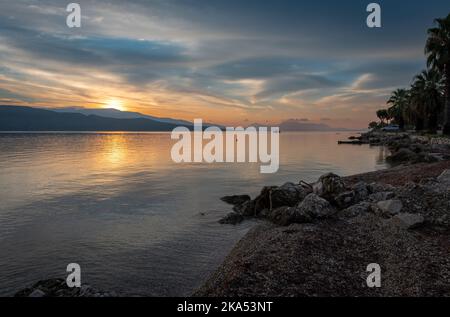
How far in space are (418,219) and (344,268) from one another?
431cm

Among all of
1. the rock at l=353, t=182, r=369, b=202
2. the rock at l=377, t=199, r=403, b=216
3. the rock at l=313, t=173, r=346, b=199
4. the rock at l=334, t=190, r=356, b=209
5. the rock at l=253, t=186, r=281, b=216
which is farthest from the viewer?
the rock at l=253, t=186, r=281, b=216

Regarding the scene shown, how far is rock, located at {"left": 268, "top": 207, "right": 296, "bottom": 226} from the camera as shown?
1383 cm

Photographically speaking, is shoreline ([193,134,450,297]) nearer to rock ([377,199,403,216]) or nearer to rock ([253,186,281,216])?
rock ([377,199,403,216])

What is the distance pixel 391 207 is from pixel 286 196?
19.3 feet

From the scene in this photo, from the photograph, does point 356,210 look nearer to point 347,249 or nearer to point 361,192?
point 361,192

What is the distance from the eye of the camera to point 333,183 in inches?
660

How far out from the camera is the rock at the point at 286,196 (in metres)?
17.5

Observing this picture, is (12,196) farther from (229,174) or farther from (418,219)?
(418,219)

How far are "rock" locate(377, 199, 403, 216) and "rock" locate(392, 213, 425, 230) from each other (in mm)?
804

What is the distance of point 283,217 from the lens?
14328mm

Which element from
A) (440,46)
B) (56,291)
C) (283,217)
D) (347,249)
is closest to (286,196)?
(283,217)

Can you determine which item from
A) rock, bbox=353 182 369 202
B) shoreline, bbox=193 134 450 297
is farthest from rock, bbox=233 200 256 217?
rock, bbox=353 182 369 202
